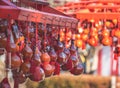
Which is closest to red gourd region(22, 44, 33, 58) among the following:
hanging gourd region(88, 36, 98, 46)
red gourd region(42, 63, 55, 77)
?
red gourd region(42, 63, 55, 77)

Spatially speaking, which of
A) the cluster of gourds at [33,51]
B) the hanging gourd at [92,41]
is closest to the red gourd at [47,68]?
the cluster of gourds at [33,51]

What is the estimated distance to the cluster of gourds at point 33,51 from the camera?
2596mm

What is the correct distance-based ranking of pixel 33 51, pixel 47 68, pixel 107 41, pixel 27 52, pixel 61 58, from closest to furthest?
1. pixel 27 52
2. pixel 33 51
3. pixel 47 68
4. pixel 61 58
5. pixel 107 41

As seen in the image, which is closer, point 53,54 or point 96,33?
point 53,54

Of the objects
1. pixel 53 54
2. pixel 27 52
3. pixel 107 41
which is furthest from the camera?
pixel 107 41

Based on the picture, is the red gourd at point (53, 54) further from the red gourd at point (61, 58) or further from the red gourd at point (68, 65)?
the red gourd at point (68, 65)

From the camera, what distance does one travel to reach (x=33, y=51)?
280cm

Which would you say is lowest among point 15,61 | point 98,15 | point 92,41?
point 92,41

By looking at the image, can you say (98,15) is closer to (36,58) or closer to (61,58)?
(61,58)

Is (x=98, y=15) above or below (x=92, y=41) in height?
above

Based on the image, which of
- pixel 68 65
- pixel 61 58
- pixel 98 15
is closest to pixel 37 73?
pixel 61 58

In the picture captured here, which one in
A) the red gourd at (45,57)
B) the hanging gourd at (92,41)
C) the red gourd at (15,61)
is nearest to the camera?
the red gourd at (15,61)

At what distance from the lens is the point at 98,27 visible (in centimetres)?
525

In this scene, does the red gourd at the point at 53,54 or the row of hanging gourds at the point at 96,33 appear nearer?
the red gourd at the point at 53,54
